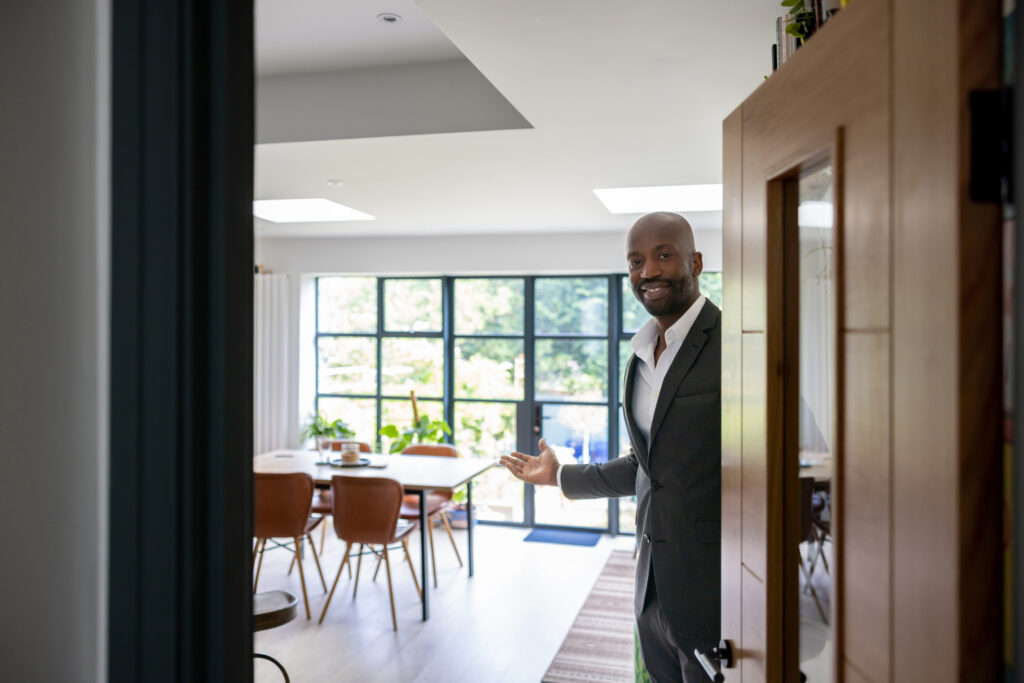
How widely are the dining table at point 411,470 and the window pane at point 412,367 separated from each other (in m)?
1.59

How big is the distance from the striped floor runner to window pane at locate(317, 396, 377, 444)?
9.99ft

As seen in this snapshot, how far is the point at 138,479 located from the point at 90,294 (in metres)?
0.22

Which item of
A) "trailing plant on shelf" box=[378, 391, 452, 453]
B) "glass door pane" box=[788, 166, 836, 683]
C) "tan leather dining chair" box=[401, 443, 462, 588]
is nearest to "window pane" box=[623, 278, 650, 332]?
"trailing plant on shelf" box=[378, 391, 452, 453]

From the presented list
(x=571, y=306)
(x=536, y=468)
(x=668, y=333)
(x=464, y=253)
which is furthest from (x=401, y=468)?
(x=668, y=333)

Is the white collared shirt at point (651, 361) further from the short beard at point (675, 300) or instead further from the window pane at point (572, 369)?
the window pane at point (572, 369)

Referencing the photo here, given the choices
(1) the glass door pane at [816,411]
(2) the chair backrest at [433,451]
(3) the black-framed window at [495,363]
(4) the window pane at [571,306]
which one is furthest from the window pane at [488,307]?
(1) the glass door pane at [816,411]

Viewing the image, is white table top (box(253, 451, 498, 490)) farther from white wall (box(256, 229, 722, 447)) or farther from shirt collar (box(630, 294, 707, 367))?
shirt collar (box(630, 294, 707, 367))

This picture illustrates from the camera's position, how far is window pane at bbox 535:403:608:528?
673cm

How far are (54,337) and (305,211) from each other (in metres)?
4.82

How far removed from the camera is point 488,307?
7.16 m

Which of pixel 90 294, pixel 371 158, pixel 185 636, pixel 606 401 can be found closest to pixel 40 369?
pixel 90 294

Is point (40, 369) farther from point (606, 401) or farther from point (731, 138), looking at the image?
point (606, 401)

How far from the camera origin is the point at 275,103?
11.5 feet

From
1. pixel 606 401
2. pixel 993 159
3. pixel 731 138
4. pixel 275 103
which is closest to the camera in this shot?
pixel 993 159
